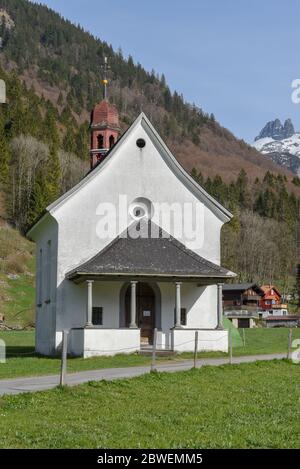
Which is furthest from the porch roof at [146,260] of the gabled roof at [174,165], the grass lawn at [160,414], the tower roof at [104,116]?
the grass lawn at [160,414]

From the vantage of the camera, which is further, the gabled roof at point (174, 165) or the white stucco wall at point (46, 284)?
the gabled roof at point (174, 165)

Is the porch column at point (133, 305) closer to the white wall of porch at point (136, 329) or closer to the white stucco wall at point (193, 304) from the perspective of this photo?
the white wall of porch at point (136, 329)

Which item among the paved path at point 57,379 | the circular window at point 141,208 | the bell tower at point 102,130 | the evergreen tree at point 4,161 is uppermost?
the evergreen tree at point 4,161

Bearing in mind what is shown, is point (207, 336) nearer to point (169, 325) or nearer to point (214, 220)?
point (169, 325)

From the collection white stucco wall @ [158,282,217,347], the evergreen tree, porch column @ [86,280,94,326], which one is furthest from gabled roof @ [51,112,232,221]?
the evergreen tree

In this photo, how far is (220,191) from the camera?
488ft

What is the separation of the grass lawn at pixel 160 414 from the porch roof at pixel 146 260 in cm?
1059

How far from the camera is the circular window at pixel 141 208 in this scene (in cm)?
3225

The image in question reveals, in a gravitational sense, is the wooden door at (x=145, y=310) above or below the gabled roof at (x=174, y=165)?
below

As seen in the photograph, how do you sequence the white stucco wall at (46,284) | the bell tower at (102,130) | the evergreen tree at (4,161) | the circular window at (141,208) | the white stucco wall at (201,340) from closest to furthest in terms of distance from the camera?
1. the white stucco wall at (201,340)
2. the white stucco wall at (46,284)
3. the circular window at (141,208)
4. the bell tower at (102,130)
5. the evergreen tree at (4,161)

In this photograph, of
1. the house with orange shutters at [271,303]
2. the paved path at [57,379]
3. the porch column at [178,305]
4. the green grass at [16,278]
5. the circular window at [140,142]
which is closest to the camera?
the paved path at [57,379]

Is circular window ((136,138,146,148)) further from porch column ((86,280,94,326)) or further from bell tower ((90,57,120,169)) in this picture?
porch column ((86,280,94,326))

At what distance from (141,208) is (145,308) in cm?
413

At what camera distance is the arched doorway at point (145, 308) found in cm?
3162
